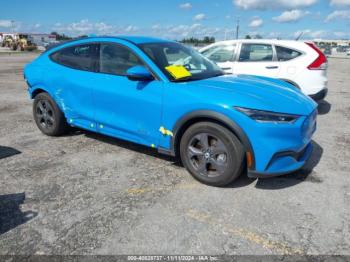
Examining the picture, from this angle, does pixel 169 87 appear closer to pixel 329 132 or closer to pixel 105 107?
pixel 105 107

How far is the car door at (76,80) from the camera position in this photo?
453 cm

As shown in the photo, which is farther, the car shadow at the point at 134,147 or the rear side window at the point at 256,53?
the rear side window at the point at 256,53

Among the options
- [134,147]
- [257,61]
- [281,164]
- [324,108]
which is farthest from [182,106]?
[324,108]

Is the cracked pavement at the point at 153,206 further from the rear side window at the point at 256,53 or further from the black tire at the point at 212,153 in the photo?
the rear side window at the point at 256,53

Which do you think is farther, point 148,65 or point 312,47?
point 312,47

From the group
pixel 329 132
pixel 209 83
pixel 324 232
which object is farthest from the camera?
pixel 329 132

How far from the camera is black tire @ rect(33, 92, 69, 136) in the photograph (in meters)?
5.13

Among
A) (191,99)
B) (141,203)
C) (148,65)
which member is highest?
(148,65)

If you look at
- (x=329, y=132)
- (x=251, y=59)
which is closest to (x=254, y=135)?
(x=329, y=132)

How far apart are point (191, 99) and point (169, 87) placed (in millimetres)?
342

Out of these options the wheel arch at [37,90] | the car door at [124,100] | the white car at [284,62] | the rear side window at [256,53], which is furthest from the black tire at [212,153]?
the rear side window at [256,53]

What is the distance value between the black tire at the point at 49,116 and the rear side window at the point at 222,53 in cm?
398

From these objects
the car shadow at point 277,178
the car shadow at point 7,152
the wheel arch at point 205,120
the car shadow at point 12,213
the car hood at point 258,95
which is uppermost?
the car hood at point 258,95

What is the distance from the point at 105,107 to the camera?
4328 mm
